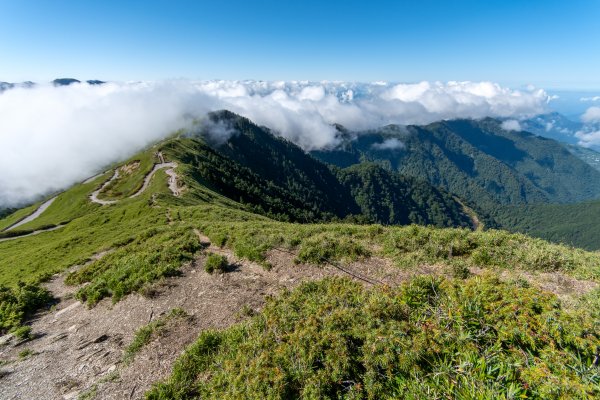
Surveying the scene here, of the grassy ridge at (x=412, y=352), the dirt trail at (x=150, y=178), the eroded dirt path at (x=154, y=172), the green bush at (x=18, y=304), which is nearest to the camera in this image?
the grassy ridge at (x=412, y=352)

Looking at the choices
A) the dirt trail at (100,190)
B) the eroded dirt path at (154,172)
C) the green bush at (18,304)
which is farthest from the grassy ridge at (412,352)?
the dirt trail at (100,190)

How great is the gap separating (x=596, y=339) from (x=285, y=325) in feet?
25.6

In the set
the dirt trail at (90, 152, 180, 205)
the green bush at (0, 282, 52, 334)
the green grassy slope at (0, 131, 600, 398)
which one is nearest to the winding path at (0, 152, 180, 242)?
the dirt trail at (90, 152, 180, 205)

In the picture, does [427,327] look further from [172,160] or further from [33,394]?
[172,160]

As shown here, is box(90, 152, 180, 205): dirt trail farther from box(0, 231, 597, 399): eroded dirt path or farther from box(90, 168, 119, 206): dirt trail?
box(0, 231, 597, 399): eroded dirt path

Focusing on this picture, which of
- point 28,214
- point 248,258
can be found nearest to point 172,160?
point 28,214

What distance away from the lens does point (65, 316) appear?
1551 centimetres

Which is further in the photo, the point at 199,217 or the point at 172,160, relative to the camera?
the point at 172,160

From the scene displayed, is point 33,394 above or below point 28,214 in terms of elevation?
above

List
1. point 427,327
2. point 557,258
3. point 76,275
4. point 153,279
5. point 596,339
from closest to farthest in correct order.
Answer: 1. point 596,339
2. point 427,327
3. point 557,258
4. point 153,279
5. point 76,275

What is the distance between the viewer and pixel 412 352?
6488 millimetres

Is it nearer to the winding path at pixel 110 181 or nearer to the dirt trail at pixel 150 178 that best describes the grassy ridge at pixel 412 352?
the winding path at pixel 110 181

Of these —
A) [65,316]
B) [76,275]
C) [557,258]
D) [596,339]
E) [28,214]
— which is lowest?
[28,214]

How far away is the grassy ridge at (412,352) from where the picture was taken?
5520mm
